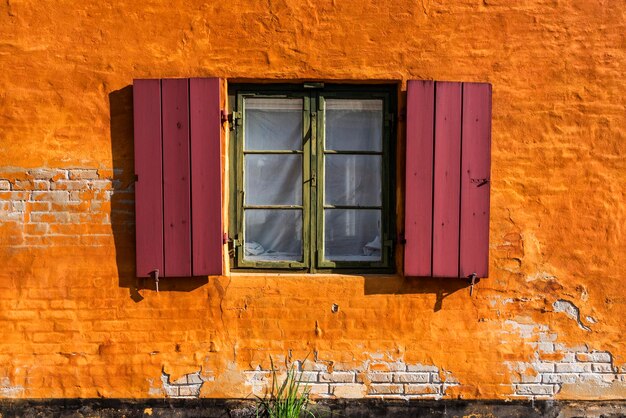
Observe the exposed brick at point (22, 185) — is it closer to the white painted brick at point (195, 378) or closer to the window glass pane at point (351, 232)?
the white painted brick at point (195, 378)

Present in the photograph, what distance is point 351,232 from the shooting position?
3.28m

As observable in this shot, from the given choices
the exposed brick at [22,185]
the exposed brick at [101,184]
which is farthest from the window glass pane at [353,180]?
the exposed brick at [22,185]

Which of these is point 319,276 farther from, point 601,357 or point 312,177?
point 601,357

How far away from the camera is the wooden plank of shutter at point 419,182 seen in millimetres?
3047

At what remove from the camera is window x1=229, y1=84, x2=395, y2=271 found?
3195 mm

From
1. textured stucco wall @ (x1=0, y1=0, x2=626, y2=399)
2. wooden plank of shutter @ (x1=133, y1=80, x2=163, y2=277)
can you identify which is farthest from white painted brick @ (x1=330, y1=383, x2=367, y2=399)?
wooden plank of shutter @ (x1=133, y1=80, x2=163, y2=277)

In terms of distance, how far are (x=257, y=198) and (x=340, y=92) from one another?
842mm

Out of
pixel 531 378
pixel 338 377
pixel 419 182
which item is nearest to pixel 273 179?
pixel 419 182

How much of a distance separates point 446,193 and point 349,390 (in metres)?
1.33

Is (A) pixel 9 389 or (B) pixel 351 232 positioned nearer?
(A) pixel 9 389

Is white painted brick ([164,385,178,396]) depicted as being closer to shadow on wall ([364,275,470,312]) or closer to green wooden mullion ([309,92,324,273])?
green wooden mullion ([309,92,324,273])

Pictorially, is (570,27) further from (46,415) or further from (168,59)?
(46,415)

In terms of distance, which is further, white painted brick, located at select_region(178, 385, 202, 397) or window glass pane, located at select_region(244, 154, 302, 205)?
window glass pane, located at select_region(244, 154, 302, 205)

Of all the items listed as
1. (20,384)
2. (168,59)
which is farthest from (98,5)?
(20,384)
